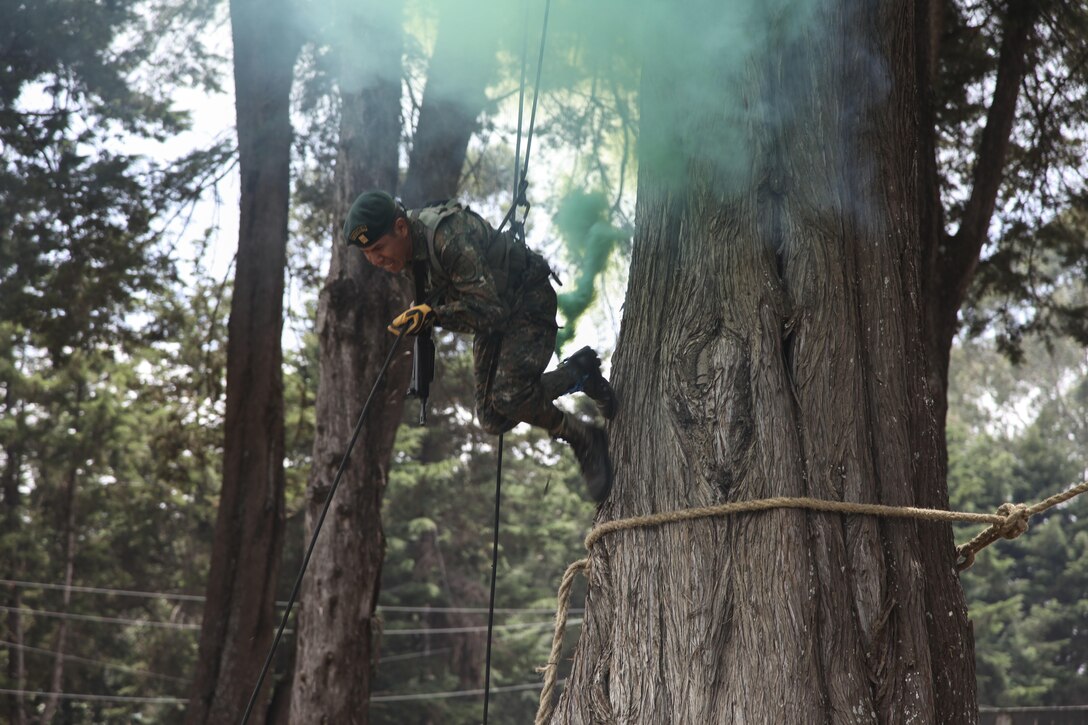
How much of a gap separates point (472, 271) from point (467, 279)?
0.11 feet

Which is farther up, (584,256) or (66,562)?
(584,256)

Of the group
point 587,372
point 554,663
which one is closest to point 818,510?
point 554,663

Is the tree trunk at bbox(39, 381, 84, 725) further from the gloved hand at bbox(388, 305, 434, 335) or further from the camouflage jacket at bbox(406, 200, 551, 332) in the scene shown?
the gloved hand at bbox(388, 305, 434, 335)

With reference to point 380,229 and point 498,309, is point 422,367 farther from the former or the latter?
point 380,229

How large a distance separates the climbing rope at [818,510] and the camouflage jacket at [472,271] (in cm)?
85

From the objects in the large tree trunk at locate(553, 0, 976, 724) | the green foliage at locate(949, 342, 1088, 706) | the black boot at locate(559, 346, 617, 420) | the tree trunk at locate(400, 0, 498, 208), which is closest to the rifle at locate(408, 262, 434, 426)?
the black boot at locate(559, 346, 617, 420)

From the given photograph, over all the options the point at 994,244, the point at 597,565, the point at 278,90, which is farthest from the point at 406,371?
the point at 994,244

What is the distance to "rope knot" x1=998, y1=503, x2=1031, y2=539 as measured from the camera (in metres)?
2.89

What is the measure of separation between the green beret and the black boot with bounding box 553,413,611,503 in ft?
3.08

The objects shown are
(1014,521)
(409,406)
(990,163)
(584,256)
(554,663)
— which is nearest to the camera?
(1014,521)

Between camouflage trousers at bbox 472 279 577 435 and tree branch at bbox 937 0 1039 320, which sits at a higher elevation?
tree branch at bbox 937 0 1039 320

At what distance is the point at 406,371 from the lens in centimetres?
728

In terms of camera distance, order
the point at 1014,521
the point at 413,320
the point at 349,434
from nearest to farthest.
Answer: the point at 1014,521 < the point at 413,320 < the point at 349,434

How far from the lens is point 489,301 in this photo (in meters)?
3.35
